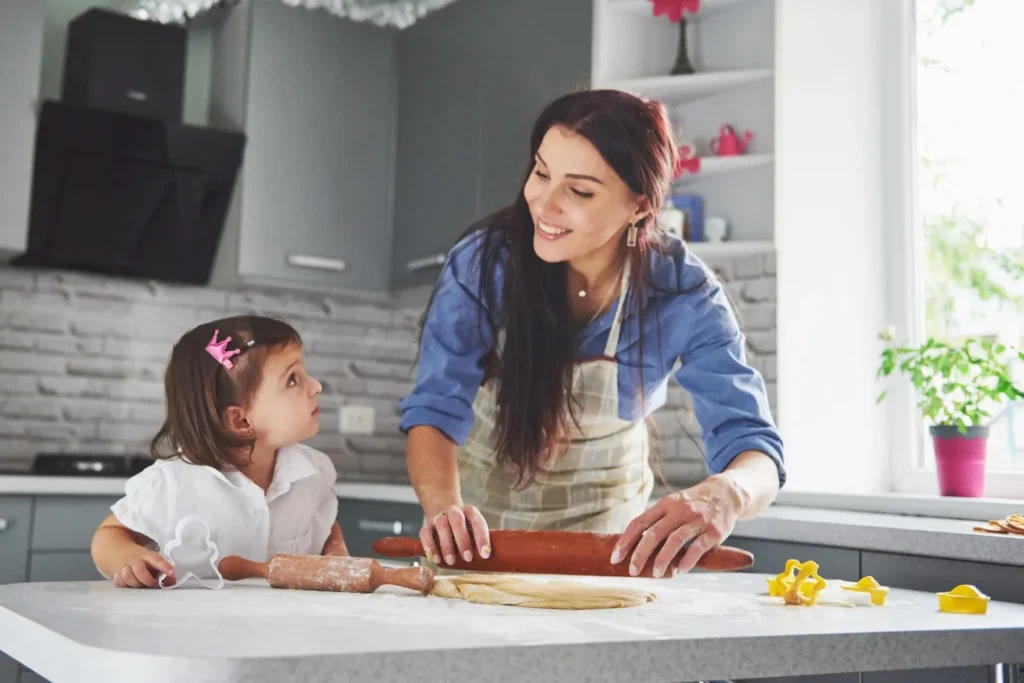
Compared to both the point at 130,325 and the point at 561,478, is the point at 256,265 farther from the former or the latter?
the point at 561,478

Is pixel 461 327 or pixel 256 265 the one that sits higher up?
pixel 256 265

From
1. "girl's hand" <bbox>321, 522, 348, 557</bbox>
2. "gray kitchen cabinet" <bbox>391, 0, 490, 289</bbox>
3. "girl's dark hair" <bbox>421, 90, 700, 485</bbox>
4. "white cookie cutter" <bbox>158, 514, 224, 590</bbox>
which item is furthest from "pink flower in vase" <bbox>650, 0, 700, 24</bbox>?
"white cookie cutter" <bbox>158, 514, 224, 590</bbox>

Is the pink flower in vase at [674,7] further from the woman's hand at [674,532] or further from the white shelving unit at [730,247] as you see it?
the woman's hand at [674,532]

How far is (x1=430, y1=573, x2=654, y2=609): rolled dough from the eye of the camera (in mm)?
1044

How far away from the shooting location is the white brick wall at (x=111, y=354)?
10.6 ft

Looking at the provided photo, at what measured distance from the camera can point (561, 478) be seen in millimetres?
1642

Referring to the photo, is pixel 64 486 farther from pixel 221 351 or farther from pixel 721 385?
pixel 721 385

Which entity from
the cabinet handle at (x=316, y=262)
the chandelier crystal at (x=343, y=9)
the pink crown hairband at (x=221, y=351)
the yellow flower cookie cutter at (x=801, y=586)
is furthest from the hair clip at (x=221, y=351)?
the chandelier crystal at (x=343, y=9)

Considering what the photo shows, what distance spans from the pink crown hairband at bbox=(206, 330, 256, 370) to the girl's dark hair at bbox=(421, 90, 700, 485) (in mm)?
277

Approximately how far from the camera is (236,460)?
4.92 ft

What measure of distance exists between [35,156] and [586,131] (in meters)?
2.17

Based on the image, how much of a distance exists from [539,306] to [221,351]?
443 millimetres

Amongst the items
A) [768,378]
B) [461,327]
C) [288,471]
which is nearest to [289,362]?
[288,471]

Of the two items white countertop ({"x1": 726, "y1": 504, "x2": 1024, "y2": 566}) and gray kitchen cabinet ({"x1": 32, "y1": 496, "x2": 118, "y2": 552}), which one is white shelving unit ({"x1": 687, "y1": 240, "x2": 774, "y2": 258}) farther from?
Answer: gray kitchen cabinet ({"x1": 32, "y1": 496, "x2": 118, "y2": 552})
